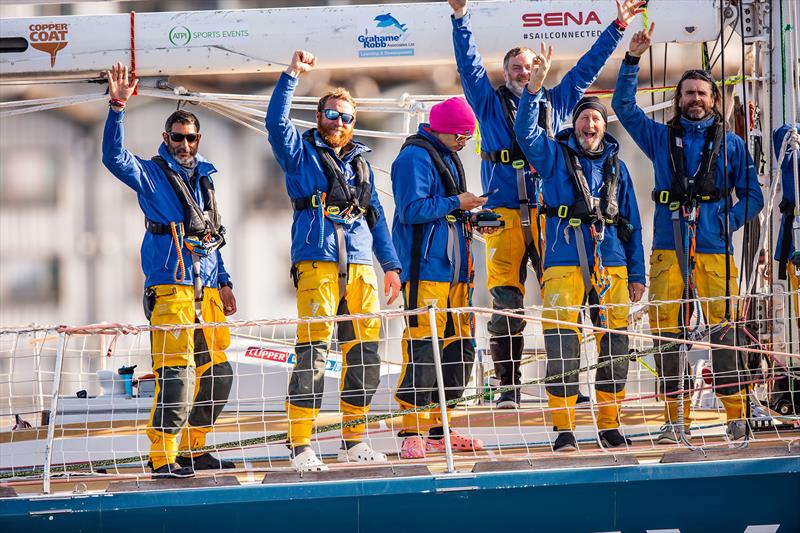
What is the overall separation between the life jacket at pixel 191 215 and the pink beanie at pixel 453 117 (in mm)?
1156

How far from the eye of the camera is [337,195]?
5305 mm

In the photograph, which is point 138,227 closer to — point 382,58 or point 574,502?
→ point 382,58

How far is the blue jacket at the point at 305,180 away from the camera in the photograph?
17.0 ft

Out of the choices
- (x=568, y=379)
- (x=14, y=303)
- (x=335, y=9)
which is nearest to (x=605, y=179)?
(x=568, y=379)

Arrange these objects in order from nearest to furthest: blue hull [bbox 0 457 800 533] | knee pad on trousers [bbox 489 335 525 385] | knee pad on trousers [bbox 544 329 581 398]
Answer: blue hull [bbox 0 457 800 533] → knee pad on trousers [bbox 544 329 581 398] → knee pad on trousers [bbox 489 335 525 385]

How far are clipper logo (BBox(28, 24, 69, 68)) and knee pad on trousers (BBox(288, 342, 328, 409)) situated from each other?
99.9 inches

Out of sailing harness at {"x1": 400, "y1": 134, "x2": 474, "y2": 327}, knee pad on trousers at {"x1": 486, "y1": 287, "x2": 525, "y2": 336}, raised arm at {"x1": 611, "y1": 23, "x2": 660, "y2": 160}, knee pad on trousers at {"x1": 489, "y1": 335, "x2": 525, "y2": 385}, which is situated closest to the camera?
sailing harness at {"x1": 400, "y1": 134, "x2": 474, "y2": 327}

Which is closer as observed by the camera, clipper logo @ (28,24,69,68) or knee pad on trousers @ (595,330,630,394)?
knee pad on trousers @ (595,330,630,394)

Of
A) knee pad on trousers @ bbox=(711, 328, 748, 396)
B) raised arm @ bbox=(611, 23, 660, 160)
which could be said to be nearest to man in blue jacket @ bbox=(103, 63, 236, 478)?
raised arm @ bbox=(611, 23, 660, 160)

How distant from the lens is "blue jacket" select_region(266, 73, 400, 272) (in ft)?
17.0

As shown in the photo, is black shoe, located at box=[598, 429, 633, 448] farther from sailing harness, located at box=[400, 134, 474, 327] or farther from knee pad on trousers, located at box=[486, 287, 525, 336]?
sailing harness, located at box=[400, 134, 474, 327]

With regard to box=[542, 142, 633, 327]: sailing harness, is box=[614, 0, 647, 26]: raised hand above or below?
above

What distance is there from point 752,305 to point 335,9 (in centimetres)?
284

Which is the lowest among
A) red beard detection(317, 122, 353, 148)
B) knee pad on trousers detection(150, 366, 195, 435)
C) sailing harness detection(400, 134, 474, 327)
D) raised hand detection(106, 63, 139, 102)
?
knee pad on trousers detection(150, 366, 195, 435)
